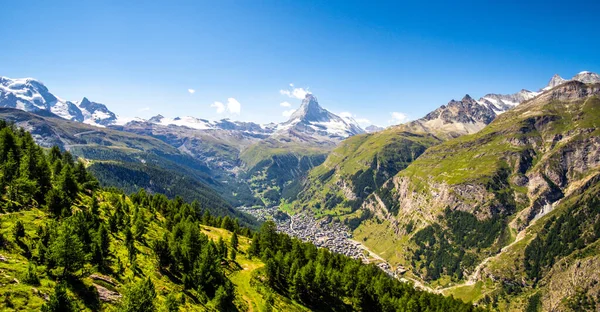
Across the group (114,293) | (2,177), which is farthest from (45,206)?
(114,293)

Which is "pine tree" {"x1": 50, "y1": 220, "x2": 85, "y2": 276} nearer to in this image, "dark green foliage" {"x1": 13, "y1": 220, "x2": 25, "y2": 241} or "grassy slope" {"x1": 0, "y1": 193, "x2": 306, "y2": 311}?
"grassy slope" {"x1": 0, "y1": 193, "x2": 306, "y2": 311}

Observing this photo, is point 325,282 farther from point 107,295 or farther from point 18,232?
point 18,232

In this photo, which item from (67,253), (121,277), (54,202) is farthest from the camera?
(54,202)

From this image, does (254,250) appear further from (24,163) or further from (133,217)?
(24,163)

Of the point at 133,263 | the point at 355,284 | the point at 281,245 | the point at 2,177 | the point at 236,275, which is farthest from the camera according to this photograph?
the point at 281,245

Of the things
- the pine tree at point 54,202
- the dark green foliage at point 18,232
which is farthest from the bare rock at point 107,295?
the pine tree at point 54,202

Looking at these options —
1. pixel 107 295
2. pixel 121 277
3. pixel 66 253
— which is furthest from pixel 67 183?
pixel 107 295
